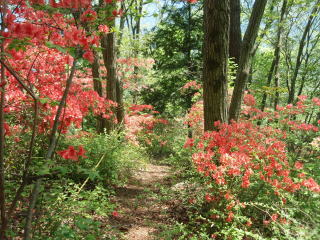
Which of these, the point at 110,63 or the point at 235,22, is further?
the point at 235,22

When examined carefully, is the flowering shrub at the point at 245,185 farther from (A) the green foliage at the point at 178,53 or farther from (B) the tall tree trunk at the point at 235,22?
(A) the green foliage at the point at 178,53

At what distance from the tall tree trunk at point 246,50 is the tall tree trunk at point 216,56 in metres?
1.10

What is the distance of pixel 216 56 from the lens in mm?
3396

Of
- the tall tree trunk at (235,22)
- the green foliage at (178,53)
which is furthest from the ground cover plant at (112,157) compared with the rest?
the green foliage at (178,53)

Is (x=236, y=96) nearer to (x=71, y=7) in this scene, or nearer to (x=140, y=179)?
(x=140, y=179)

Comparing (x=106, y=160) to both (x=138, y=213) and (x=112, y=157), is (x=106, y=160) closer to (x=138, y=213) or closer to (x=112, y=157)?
(x=112, y=157)

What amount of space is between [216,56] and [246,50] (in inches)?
50.3

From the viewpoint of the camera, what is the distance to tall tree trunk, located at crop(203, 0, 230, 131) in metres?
3.29

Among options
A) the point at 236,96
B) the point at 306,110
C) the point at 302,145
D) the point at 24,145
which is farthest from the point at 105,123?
the point at 306,110

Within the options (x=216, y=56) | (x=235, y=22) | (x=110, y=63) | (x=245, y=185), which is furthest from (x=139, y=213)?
(x=235, y=22)

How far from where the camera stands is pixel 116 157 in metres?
4.91

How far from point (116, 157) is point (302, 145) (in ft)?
11.9

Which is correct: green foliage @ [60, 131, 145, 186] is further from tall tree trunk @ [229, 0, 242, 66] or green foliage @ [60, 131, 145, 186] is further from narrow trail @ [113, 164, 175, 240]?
tall tree trunk @ [229, 0, 242, 66]

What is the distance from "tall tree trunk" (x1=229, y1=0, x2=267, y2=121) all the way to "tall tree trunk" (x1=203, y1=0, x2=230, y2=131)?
3.60ft
